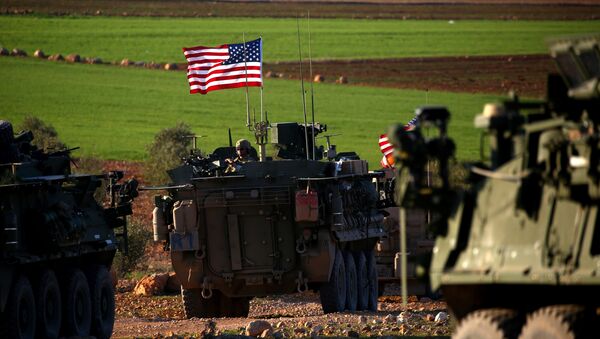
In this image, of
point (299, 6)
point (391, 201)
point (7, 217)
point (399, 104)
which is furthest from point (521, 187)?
point (299, 6)

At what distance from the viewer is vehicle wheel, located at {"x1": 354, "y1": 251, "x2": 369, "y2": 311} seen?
27.8 m

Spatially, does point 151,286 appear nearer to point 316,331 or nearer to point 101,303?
point 101,303

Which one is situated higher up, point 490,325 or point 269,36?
point 269,36

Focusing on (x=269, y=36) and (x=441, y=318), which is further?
(x=269, y=36)

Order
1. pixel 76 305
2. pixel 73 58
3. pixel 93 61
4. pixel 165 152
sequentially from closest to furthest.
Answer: pixel 76 305
pixel 165 152
pixel 93 61
pixel 73 58

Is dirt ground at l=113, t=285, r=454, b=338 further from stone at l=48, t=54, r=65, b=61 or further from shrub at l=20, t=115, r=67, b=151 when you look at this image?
stone at l=48, t=54, r=65, b=61

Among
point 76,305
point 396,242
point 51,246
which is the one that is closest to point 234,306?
point 76,305

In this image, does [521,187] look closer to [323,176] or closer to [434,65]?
[323,176]

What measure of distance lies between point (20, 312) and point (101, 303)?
11.0 ft

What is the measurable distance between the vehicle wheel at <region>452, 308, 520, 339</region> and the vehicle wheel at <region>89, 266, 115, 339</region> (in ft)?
36.8

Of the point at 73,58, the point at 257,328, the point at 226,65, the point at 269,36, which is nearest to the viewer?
the point at 257,328

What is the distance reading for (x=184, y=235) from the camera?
83.8 feet

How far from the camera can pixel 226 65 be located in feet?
101

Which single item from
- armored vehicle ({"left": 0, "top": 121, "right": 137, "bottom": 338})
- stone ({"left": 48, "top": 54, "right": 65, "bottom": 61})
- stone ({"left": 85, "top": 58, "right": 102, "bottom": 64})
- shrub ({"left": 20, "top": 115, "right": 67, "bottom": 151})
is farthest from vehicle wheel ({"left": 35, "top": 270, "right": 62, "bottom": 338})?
stone ({"left": 48, "top": 54, "right": 65, "bottom": 61})
